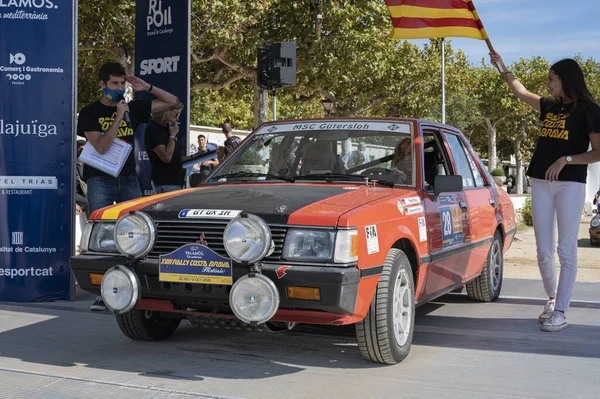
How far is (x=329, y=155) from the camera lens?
5988 millimetres

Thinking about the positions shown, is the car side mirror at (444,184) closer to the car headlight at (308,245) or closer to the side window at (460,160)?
the side window at (460,160)

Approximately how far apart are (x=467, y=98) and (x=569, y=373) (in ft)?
200

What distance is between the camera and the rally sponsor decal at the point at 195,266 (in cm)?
462

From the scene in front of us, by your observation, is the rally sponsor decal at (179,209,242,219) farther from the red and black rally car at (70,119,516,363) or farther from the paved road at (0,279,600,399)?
the paved road at (0,279,600,399)

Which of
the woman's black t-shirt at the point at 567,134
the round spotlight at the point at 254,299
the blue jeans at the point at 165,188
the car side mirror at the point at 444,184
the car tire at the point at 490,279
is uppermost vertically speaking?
the woman's black t-shirt at the point at 567,134

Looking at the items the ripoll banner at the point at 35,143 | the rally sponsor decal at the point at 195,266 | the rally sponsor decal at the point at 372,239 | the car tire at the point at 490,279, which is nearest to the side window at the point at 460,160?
the car tire at the point at 490,279

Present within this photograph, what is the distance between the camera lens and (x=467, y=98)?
64.2m

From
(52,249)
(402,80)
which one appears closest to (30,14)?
(52,249)

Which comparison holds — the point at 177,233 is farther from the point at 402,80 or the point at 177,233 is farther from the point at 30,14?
the point at 402,80

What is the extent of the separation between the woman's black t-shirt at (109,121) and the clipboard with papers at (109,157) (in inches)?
5.3

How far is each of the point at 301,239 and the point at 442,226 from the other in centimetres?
171

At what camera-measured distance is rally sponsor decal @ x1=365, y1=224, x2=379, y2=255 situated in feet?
15.4

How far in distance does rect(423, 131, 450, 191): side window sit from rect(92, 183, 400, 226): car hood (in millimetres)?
650

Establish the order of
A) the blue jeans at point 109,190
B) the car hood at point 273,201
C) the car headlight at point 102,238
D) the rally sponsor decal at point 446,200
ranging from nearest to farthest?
1. the car hood at point 273,201
2. the car headlight at point 102,238
3. the rally sponsor decal at point 446,200
4. the blue jeans at point 109,190
